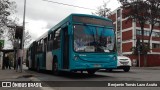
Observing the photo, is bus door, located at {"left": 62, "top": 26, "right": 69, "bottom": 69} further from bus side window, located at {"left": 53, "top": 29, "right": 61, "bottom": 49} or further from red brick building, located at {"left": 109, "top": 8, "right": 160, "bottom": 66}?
red brick building, located at {"left": 109, "top": 8, "right": 160, "bottom": 66}

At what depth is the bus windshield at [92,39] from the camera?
580 inches

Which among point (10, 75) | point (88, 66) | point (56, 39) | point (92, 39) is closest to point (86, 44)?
point (92, 39)

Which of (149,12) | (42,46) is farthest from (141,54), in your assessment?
(42,46)

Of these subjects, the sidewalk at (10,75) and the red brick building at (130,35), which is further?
the red brick building at (130,35)

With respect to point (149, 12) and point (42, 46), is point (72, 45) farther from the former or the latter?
point (149, 12)

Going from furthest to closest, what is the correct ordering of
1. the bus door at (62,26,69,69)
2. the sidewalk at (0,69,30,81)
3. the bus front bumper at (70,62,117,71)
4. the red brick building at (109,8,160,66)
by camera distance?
the red brick building at (109,8,160,66) → the sidewalk at (0,69,30,81) → the bus door at (62,26,69,69) → the bus front bumper at (70,62,117,71)

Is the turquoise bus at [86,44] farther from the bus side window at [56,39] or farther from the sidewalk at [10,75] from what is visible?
the sidewalk at [10,75]

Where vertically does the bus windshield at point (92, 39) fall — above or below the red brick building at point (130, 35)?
below

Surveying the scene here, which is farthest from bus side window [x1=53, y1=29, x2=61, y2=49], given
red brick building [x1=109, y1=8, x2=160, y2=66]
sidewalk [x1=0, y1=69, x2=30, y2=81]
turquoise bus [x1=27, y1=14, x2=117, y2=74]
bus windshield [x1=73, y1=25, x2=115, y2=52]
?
red brick building [x1=109, y1=8, x2=160, y2=66]

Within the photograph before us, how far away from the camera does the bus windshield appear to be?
1472cm

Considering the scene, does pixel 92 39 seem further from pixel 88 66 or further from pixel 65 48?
pixel 65 48

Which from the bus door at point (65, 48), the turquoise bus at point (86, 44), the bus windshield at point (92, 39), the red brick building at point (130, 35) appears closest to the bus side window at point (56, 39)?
the turquoise bus at point (86, 44)

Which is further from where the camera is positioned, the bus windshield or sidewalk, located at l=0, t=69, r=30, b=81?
sidewalk, located at l=0, t=69, r=30, b=81

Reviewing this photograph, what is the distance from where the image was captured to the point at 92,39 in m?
14.9
